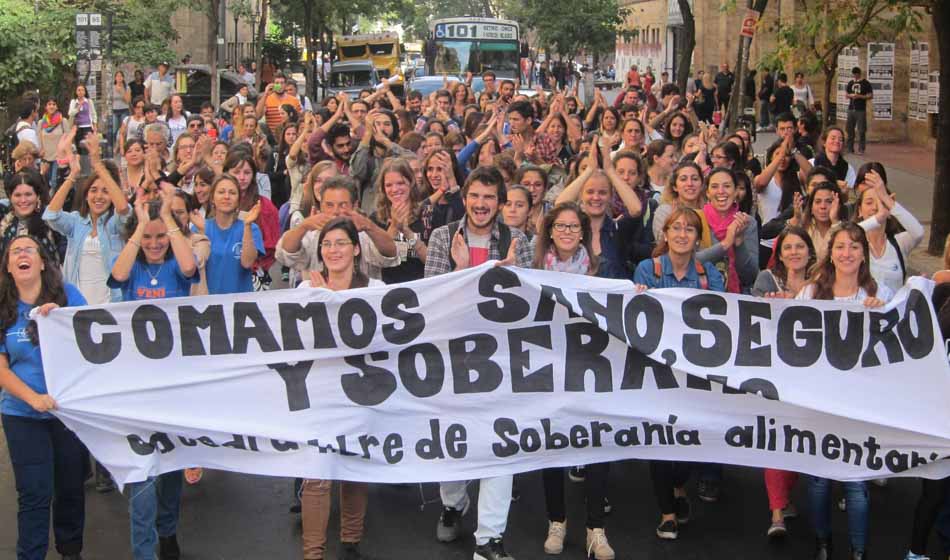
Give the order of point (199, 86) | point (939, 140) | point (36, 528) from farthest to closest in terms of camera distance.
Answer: point (199, 86), point (939, 140), point (36, 528)

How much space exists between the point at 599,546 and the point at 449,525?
0.81m

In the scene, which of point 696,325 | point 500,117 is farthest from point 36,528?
point 500,117

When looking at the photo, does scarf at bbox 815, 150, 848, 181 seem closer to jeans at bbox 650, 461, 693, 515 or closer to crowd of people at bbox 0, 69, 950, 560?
crowd of people at bbox 0, 69, 950, 560

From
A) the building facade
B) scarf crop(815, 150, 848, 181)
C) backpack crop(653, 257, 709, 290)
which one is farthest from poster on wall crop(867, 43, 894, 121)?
backpack crop(653, 257, 709, 290)

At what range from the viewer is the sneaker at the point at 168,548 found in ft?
21.1

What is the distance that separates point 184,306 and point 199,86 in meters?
28.3

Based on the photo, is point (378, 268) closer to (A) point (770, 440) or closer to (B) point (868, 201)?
(A) point (770, 440)

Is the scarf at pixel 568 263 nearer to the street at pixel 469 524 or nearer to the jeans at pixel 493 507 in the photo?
the jeans at pixel 493 507

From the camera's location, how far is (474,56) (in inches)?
1396

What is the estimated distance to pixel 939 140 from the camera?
595 inches

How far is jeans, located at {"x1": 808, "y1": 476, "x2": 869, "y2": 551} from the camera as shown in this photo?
6.17 metres

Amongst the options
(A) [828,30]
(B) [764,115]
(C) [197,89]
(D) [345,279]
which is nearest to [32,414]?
(D) [345,279]

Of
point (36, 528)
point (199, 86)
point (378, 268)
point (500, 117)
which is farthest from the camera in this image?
point (199, 86)

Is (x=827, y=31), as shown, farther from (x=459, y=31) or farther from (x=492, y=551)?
(x=459, y=31)
